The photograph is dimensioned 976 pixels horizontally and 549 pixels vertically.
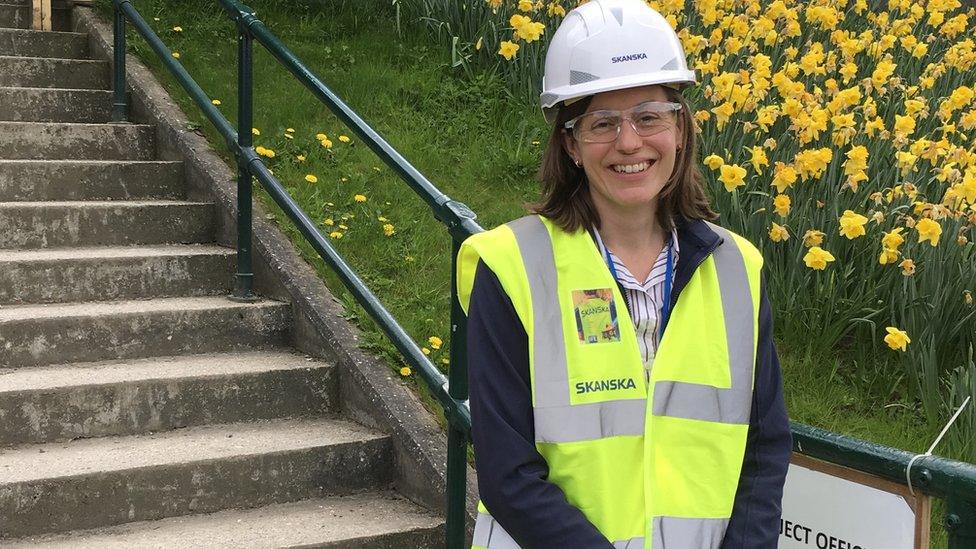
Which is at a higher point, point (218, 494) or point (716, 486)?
point (716, 486)

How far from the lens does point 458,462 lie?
290 cm

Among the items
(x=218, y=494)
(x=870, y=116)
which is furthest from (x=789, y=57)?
(x=218, y=494)

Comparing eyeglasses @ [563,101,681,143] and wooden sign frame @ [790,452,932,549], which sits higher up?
eyeglasses @ [563,101,681,143]

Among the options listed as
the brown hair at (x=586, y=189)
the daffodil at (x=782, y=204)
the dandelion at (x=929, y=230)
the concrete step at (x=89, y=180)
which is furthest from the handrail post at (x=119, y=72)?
the brown hair at (x=586, y=189)

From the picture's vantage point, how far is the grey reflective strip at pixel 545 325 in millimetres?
1648

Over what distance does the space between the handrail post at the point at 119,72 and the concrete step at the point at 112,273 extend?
1.08m

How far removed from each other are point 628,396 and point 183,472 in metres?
2.06

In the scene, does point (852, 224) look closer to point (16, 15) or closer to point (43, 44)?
point (43, 44)

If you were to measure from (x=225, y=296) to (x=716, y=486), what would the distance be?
9.83 feet

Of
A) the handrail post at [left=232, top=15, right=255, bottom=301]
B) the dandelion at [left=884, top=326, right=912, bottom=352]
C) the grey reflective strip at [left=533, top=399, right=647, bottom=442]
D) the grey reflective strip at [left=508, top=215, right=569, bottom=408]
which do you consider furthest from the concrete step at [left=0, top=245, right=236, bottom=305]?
the grey reflective strip at [left=533, top=399, right=647, bottom=442]

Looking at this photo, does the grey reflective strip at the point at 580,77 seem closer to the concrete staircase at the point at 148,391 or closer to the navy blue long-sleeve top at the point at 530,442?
the navy blue long-sleeve top at the point at 530,442

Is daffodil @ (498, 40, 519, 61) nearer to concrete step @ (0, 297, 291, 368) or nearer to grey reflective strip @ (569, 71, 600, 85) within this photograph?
concrete step @ (0, 297, 291, 368)

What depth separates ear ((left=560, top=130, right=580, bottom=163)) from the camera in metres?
1.81

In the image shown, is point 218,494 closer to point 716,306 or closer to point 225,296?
point 225,296
